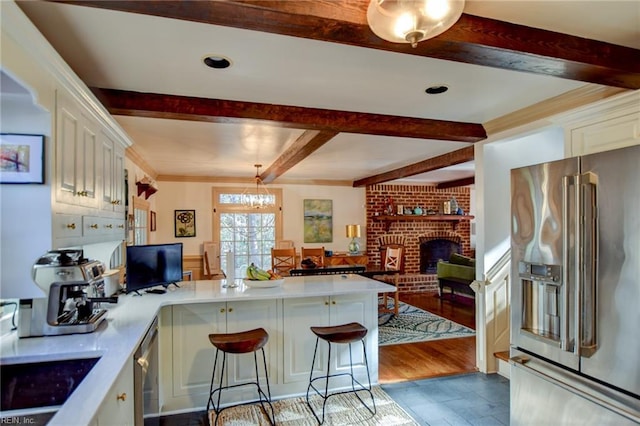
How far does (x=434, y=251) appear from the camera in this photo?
25.4 ft

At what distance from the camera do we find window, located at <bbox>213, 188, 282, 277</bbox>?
6625 millimetres

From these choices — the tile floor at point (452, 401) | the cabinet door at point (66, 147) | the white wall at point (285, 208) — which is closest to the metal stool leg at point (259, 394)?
the tile floor at point (452, 401)

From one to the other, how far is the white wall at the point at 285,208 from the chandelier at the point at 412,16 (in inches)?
222

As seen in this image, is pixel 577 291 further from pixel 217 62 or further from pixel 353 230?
pixel 353 230

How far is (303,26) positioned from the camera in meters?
1.39

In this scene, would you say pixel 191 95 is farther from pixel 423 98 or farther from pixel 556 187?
pixel 556 187

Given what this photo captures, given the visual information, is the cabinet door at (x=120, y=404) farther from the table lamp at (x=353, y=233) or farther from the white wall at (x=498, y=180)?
the table lamp at (x=353, y=233)

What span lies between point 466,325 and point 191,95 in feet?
14.8

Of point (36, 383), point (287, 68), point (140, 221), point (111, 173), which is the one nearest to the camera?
point (36, 383)

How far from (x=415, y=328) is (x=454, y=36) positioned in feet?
13.4

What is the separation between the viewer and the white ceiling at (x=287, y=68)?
63.1 inches

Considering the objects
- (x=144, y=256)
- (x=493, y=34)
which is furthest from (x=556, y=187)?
(x=144, y=256)

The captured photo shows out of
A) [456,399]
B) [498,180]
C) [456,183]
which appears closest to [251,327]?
[456,399]

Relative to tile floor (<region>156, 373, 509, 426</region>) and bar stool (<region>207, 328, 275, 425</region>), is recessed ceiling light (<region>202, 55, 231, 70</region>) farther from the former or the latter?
tile floor (<region>156, 373, 509, 426</region>)
